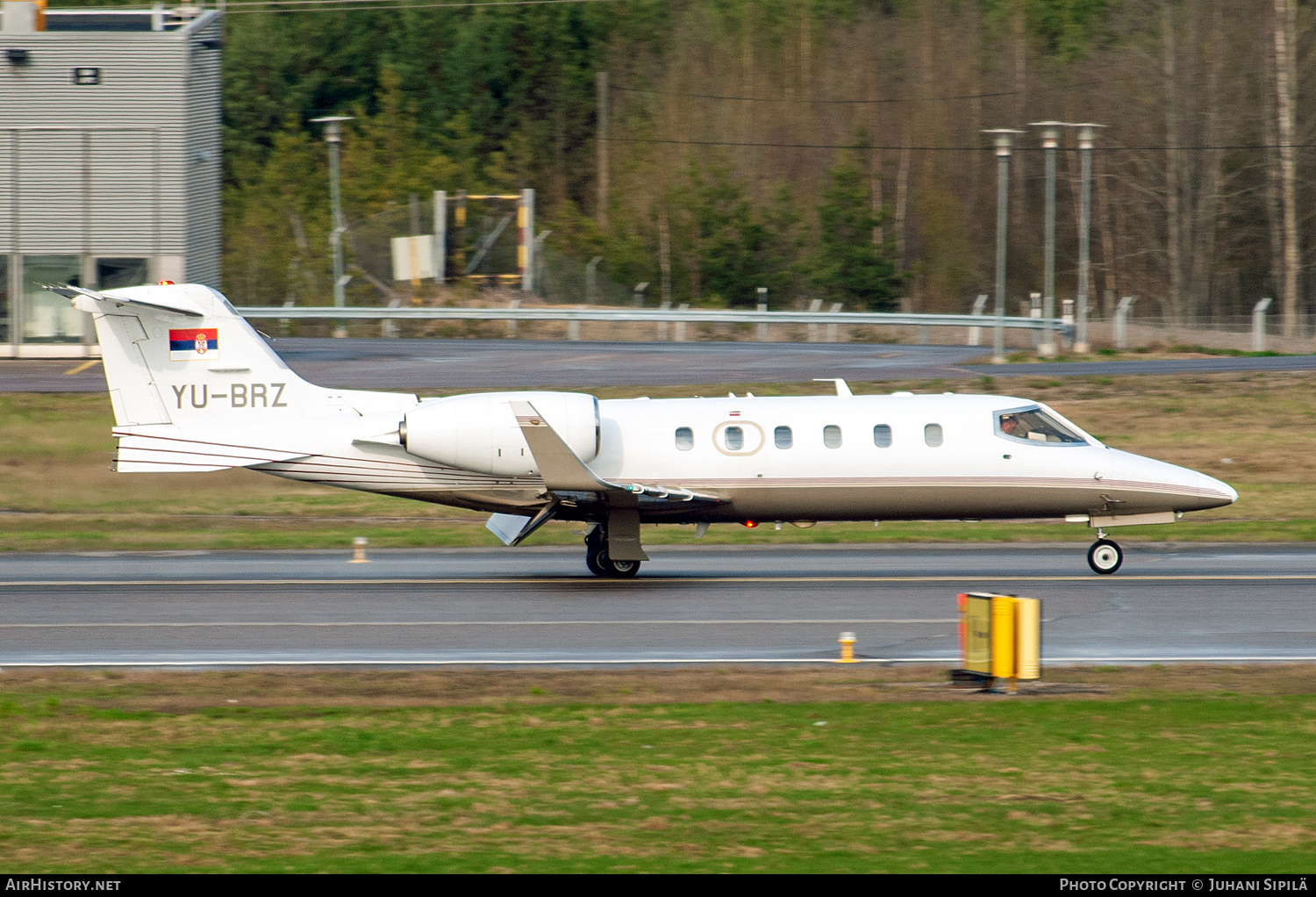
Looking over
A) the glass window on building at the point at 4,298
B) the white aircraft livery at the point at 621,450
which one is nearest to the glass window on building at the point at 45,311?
the glass window on building at the point at 4,298

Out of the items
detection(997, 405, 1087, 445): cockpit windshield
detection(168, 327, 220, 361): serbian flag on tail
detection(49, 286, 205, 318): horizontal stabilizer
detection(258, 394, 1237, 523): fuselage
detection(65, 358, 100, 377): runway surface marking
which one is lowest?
detection(258, 394, 1237, 523): fuselage

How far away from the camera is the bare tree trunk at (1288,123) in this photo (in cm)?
5703

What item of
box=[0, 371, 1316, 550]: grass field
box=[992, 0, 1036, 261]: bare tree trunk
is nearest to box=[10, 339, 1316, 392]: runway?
box=[0, 371, 1316, 550]: grass field

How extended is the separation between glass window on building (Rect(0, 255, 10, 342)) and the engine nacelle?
91.3 feet

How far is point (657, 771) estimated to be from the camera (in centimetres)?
1148

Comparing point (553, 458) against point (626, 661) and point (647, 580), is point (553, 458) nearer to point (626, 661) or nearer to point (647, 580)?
point (647, 580)

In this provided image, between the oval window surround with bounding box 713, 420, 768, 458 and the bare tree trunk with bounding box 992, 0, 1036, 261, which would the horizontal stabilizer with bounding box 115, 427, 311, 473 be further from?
the bare tree trunk with bounding box 992, 0, 1036, 261

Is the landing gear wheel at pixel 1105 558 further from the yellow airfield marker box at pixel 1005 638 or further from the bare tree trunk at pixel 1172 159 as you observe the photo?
the bare tree trunk at pixel 1172 159

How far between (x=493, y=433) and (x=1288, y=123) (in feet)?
152

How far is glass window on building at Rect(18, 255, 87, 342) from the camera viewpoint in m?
45.0

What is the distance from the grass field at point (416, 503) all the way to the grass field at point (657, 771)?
12.1m

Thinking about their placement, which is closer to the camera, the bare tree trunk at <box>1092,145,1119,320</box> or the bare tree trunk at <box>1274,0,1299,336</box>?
the bare tree trunk at <box>1274,0,1299,336</box>

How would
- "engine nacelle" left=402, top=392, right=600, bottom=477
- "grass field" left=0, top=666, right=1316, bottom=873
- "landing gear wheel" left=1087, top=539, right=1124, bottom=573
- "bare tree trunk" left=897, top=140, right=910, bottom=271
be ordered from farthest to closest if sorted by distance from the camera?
"bare tree trunk" left=897, top=140, right=910, bottom=271 → "landing gear wheel" left=1087, top=539, right=1124, bottom=573 → "engine nacelle" left=402, top=392, right=600, bottom=477 → "grass field" left=0, top=666, right=1316, bottom=873
